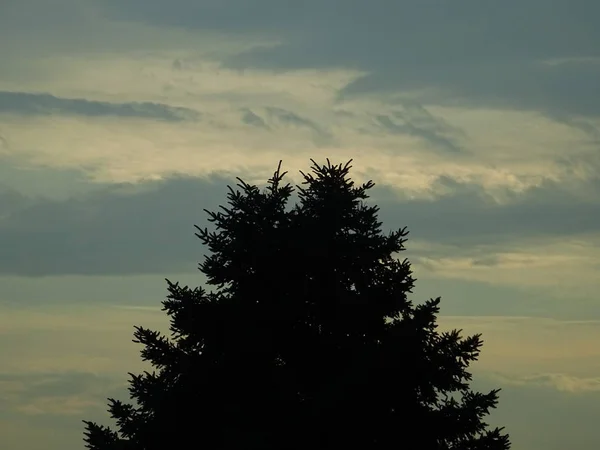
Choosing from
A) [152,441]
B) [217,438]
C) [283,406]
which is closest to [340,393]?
[283,406]

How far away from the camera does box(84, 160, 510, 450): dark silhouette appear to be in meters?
28.2

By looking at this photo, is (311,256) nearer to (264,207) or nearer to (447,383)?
(264,207)

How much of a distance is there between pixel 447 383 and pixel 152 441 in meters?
8.55

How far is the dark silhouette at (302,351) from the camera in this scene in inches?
1111

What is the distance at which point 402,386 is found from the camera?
2900 centimetres

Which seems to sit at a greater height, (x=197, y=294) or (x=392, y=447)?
(x=197, y=294)

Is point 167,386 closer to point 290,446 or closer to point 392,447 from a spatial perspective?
point 290,446

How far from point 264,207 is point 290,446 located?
24.5 feet

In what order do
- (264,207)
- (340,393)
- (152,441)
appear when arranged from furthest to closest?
(264,207), (152,441), (340,393)

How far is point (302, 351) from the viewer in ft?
97.9

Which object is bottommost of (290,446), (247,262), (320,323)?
(290,446)

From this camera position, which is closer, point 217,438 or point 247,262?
point 217,438

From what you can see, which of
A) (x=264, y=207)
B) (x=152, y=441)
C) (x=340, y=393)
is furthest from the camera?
(x=264, y=207)

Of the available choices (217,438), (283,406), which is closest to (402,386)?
(283,406)
